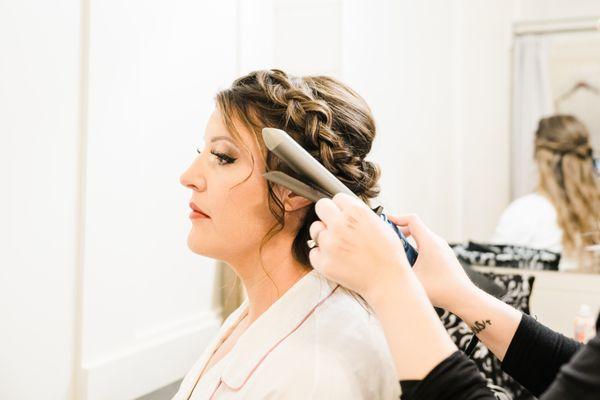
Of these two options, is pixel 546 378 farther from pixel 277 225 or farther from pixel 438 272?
pixel 277 225

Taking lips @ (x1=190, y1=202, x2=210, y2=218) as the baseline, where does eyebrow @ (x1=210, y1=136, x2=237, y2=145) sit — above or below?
above

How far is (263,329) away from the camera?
2.77ft

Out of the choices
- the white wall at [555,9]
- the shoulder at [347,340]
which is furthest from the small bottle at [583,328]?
the white wall at [555,9]

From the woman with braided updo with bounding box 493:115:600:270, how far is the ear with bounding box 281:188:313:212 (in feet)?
5.27

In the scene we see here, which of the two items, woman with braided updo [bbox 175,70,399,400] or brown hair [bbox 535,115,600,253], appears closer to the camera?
woman with braided updo [bbox 175,70,399,400]

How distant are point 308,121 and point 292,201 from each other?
0.14m

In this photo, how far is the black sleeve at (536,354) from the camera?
755mm

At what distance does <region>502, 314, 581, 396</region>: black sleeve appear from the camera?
2.48 feet

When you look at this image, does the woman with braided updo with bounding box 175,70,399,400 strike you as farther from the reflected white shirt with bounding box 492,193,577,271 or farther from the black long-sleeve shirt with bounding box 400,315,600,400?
the reflected white shirt with bounding box 492,193,577,271

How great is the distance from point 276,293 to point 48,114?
1.79 feet

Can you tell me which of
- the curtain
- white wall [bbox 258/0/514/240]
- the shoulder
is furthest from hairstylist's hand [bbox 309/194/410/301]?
the curtain

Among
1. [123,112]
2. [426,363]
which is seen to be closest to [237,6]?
[123,112]

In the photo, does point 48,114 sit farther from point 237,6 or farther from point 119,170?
point 237,6

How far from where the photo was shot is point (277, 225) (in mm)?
935
